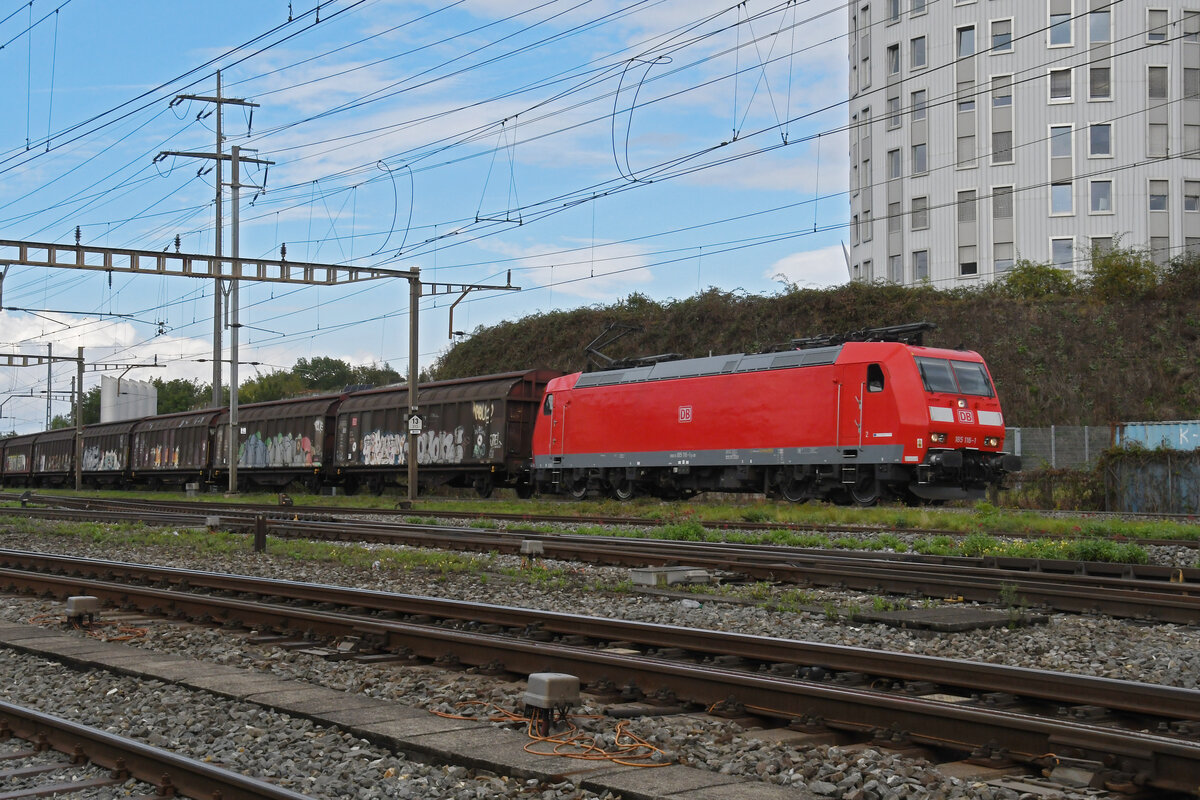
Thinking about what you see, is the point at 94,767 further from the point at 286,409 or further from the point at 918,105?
the point at 918,105

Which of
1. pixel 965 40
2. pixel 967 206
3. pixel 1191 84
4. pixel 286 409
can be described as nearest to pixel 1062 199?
pixel 967 206

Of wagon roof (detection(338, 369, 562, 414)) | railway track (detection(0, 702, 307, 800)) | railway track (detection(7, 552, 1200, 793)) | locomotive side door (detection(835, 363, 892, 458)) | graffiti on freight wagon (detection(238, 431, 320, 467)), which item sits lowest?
railway track (detection(0, 702, 307, 800))

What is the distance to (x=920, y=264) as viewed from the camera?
50.3m

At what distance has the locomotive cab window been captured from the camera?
70.5ft

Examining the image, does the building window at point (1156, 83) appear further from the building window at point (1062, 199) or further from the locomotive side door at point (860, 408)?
the locomotive side door at point (860, 408)

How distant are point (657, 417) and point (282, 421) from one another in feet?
64.7

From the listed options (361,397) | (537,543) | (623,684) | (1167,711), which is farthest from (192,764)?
(361,397)

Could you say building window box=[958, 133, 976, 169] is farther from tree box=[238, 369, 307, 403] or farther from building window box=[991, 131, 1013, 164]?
tree box=[238, 369, 307, 403]

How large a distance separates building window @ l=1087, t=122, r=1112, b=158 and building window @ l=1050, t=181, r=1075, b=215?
162 centimetres

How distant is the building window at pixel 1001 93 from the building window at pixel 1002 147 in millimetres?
1259

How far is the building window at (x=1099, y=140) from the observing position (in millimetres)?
46478

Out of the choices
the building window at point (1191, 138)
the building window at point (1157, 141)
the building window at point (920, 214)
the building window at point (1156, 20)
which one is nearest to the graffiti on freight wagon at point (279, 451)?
the building window at point (920, 214)

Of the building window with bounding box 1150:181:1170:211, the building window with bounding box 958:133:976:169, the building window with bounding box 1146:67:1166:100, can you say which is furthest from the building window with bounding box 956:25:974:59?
the building window with bounding box 1150:181:1170:211

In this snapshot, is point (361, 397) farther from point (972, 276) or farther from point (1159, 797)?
point (1159, 797)
